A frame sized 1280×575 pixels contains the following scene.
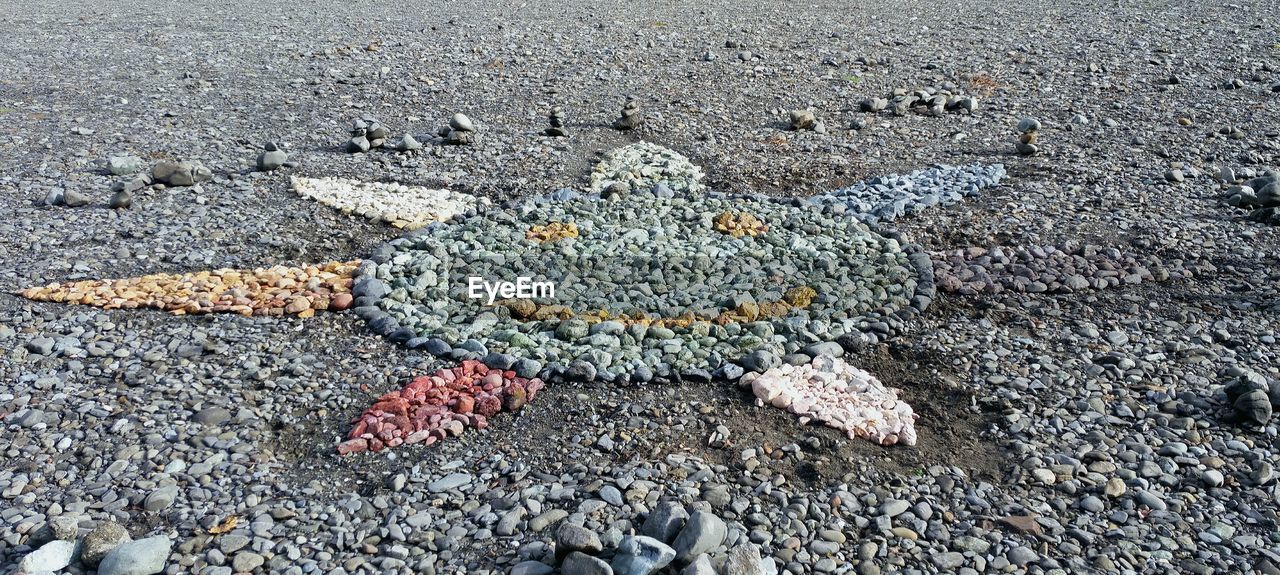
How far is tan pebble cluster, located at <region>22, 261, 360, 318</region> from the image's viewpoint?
23.4 feet

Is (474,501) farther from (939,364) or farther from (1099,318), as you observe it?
(1099,318)

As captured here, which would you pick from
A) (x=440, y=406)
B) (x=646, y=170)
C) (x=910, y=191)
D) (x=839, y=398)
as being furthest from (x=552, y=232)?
(x=910, y=191)

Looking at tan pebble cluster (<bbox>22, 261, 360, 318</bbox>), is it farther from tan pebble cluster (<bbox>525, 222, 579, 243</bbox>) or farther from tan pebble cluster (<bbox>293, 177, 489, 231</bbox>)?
tan pebble cluster (<bbox>525, 222, 579, 243</bbox>)

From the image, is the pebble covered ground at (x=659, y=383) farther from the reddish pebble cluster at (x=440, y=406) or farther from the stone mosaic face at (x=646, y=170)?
the stone mosaic face at (x=646, y=170)

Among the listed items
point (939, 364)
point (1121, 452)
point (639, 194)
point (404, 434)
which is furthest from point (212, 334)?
point (1121, 452)

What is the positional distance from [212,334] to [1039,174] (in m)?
7.65

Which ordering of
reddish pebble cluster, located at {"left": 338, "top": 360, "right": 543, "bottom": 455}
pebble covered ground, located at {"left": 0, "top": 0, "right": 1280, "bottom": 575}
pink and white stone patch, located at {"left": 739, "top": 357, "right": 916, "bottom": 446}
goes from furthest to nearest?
pink and white stone patch, located at {"left": 739, "top": 357, "right": 916, "bottom": 446} → reddish pebble cluster, located at {"left": 338, "top": 360, "right": 543, "bottom": 455} → pebble covered ground, located at {"left": 0, "top": 0, "right": 1280, "bottom": 575}

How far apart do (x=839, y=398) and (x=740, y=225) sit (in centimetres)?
297

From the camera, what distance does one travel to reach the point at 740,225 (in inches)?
345

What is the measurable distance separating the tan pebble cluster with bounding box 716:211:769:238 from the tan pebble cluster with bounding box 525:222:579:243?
48.9 inches

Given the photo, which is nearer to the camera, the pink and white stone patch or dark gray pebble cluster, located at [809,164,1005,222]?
the pink and white stone patch

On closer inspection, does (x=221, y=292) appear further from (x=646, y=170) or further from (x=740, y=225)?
(x=646, y=170)

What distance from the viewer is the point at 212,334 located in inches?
265

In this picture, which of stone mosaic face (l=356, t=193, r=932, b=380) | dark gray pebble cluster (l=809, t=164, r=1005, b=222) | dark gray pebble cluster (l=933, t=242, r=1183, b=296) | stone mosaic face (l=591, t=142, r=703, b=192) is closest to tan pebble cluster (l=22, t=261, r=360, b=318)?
stone mosaic face (l=356, t=193, r=932, b=380)
